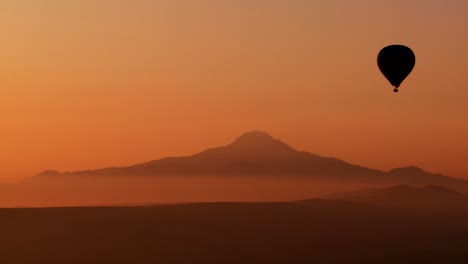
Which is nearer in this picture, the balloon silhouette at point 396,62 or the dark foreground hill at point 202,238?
the balloon silhouette at point 396,62

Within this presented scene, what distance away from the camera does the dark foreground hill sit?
128 meters

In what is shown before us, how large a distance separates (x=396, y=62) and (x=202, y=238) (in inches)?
3371

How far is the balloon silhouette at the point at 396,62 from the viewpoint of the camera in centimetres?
7025

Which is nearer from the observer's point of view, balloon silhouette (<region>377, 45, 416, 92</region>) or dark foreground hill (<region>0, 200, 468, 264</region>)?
balloon silhouette (<region>377, 45, 416, 92</region>)

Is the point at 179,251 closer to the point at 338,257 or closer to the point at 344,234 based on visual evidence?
the point at 338,257

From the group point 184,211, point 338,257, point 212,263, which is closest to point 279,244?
point 338,257

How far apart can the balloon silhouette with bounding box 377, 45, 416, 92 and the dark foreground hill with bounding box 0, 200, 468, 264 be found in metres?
41.4

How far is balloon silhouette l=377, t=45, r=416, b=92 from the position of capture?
70.2 meters

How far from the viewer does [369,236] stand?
172375 millimetres

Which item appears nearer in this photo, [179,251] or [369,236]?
[179,251]

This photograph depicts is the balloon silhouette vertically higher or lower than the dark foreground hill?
lower

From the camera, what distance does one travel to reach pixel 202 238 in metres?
152

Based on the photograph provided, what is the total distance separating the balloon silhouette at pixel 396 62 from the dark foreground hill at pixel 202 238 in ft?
136

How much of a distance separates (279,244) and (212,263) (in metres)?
23.8
